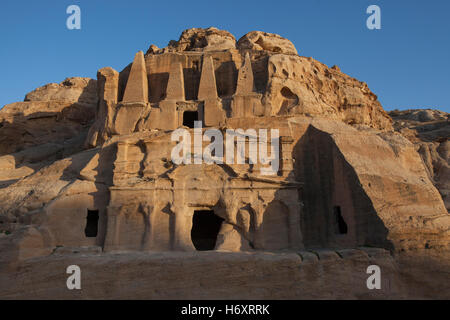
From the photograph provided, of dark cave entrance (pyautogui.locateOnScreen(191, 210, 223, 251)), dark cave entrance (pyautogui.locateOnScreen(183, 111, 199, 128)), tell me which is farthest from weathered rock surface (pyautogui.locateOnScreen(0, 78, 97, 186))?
dark cave entrance (pyautogui.locateOnScreen(191, 210, 223, 251))

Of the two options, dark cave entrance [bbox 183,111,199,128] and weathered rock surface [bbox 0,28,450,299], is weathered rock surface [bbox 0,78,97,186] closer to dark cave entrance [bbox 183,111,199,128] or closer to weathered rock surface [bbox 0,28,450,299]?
weathered rock surface [bbox 0,28,450,299]

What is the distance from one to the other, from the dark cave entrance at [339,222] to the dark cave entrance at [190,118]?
1132 cm

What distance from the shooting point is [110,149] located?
64.8 feet

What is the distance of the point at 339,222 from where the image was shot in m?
17.7

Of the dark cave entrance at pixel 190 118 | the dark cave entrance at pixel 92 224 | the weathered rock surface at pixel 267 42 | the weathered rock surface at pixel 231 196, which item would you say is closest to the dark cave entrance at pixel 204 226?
the weathered rock surface at pixel 231 196

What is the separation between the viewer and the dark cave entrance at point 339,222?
1731 cm

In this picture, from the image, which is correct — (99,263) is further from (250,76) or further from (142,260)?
(250,76)

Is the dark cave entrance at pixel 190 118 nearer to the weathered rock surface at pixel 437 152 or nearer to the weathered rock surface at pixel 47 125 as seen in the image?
the weathered rock surface at pixel 47 125

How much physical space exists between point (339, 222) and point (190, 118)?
39.4 ft

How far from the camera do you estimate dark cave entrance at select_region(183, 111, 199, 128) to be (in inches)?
982

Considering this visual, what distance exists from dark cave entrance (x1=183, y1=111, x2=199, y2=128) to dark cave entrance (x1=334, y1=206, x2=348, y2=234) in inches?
445

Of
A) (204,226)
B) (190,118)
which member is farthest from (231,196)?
(190,118)

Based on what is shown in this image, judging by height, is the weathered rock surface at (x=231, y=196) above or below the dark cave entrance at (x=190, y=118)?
below

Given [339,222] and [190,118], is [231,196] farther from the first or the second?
[190,118]
